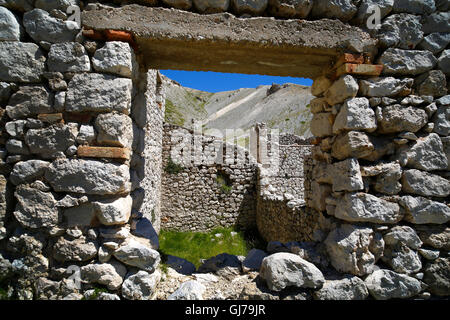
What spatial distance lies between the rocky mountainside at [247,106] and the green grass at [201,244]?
20.4 meters

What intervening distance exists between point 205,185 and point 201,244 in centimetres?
208

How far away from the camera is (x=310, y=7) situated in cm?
227

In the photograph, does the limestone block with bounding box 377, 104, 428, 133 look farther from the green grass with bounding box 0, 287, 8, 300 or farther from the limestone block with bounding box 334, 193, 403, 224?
the green grass with bounding box 0, 287, 8, 300

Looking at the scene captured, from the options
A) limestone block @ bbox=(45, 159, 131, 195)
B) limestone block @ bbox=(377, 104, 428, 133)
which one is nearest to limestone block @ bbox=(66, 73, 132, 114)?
limestone block @ bbox=(45, 159, 131, 195)

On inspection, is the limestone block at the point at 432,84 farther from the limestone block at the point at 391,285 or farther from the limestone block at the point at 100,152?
→ the limestone block at the point at 100,152

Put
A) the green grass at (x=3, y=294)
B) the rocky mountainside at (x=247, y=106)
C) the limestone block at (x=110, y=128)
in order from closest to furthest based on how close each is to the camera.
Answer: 1. the green grass at (x=3, y=294)
2. the limestone block at (x=110, y=128)
3. the rocky mountainside at (x=247, y=106)

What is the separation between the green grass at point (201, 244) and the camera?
6699mm

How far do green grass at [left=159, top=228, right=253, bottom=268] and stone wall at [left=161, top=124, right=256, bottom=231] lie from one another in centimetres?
36

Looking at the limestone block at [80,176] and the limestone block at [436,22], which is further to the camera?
the limestone block at [436,22]

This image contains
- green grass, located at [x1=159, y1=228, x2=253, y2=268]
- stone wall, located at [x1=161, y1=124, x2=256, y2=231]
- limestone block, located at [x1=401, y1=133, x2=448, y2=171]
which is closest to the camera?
limestone block, located at [x1=401, y1=133, x2=448, y2=171]

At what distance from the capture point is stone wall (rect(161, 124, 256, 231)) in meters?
8.69

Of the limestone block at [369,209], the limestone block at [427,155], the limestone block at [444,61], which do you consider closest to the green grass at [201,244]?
the limestone block at [369,209]

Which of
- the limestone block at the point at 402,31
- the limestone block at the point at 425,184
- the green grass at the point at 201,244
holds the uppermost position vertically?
the limestone block at the point at 402,31

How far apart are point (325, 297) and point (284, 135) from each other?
16451 mm
